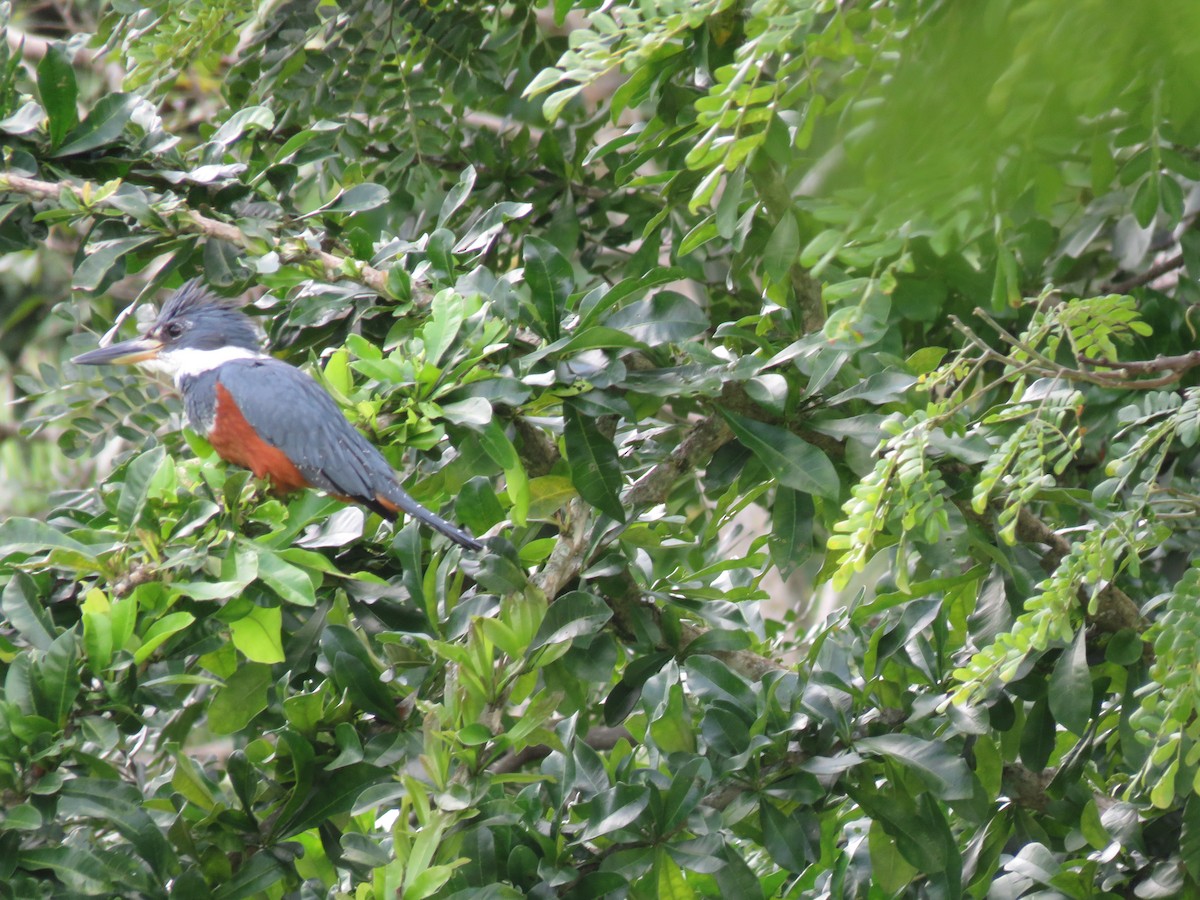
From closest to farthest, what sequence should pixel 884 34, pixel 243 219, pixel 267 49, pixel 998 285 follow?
pixel 884 34 → pixel 998 285 → pixel 243 219 → pixel 267 49

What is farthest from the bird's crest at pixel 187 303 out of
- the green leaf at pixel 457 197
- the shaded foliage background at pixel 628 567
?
the green leaf at pixel 457 197

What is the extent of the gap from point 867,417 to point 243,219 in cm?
128

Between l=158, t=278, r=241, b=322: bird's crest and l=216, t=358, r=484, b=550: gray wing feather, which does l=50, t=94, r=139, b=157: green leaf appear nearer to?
l=216, t=358, r=484, b=550: gray wing feather

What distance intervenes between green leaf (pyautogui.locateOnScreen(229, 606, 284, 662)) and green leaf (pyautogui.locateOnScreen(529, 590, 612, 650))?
16.3 inches

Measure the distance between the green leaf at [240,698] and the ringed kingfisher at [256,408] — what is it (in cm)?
41

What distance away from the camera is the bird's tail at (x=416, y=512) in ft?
7.27

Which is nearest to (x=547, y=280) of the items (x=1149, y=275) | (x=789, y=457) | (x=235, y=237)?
(x=789, y=457)

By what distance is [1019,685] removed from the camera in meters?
2.10

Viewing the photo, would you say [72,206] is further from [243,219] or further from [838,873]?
[838,873]

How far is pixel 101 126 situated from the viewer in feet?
7.57

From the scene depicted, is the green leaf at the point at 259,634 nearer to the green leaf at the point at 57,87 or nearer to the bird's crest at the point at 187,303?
the green leaf at the point at 57,87

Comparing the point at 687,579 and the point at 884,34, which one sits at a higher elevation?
the point at 884,34

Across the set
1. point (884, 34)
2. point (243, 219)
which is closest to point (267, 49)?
point (243, 219)

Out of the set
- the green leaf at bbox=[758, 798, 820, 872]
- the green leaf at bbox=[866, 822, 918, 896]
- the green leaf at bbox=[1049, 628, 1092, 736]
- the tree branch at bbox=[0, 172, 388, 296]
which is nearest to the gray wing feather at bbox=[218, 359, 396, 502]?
the tree branch at bbox=[0, 172, 388, 296]
